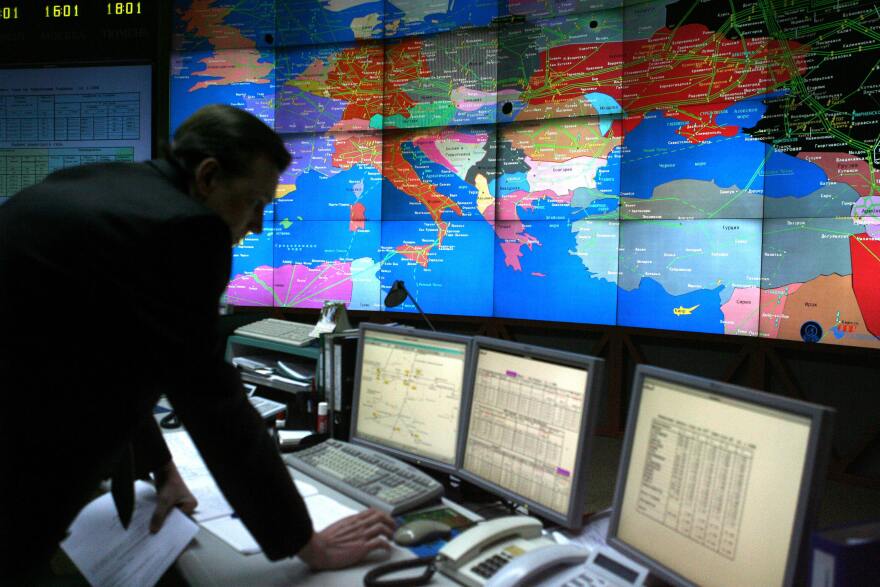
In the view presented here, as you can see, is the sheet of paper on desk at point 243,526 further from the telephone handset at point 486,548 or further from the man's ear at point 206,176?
the man's ear at point 206,176

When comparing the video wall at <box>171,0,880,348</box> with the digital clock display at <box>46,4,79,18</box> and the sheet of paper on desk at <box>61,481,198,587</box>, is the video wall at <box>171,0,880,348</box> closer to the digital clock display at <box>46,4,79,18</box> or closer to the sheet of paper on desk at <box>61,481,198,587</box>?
the digital clock display at <box>46,4,79,18</box>

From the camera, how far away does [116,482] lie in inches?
56.9

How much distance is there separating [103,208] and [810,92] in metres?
3.44

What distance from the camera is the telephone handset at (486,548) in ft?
4.04

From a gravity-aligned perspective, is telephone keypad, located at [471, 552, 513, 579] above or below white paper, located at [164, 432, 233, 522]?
above

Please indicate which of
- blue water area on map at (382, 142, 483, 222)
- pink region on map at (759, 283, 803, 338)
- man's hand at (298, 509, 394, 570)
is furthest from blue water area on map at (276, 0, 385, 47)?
man's hand at (298, 509, 394, 570)

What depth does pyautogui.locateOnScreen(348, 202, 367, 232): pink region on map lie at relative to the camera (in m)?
4.52

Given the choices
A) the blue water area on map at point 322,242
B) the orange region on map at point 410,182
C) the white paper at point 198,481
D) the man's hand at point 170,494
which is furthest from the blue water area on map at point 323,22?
the man's hand at point 170,494

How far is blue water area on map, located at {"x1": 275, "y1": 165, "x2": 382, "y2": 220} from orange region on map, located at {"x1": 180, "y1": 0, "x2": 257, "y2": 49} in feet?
3.51

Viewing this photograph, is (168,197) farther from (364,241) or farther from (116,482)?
(364,241)

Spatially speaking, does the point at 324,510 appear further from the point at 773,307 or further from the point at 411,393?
the point at 773,307

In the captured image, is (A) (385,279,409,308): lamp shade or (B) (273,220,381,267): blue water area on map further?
(B) (273,220,381,267): blue water area on map

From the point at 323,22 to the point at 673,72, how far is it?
2346mm

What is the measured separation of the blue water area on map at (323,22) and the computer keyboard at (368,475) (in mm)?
3347
